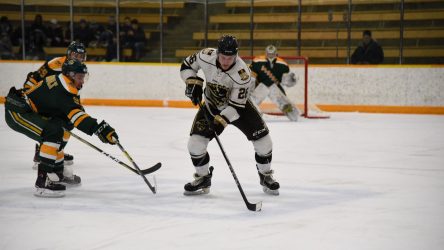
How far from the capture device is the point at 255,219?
134 inches

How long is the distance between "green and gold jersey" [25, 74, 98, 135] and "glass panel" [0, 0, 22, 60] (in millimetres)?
7560

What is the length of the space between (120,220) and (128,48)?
800 cm

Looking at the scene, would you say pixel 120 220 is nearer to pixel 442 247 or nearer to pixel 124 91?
pixel 442 247

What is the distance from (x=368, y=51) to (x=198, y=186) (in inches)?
254

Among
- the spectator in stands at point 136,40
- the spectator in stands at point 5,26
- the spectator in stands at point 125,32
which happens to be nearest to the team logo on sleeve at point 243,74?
the spectator in stands at point 136,40

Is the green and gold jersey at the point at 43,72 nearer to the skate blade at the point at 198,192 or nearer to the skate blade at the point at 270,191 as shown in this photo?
the skate blade at the point at 198,192

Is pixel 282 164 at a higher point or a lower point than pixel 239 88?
lower

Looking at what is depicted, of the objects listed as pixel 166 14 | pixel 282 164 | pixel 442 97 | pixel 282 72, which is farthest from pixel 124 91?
pixel 282 164

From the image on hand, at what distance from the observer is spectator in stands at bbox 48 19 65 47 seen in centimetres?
1156

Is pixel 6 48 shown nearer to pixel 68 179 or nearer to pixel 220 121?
pixel 68 179

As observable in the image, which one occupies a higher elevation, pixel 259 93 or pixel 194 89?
pixel 194 89

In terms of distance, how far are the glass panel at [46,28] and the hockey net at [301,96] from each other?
11.2 feet

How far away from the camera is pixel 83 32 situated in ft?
37.2

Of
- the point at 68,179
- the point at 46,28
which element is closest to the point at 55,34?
the point at 46,28
